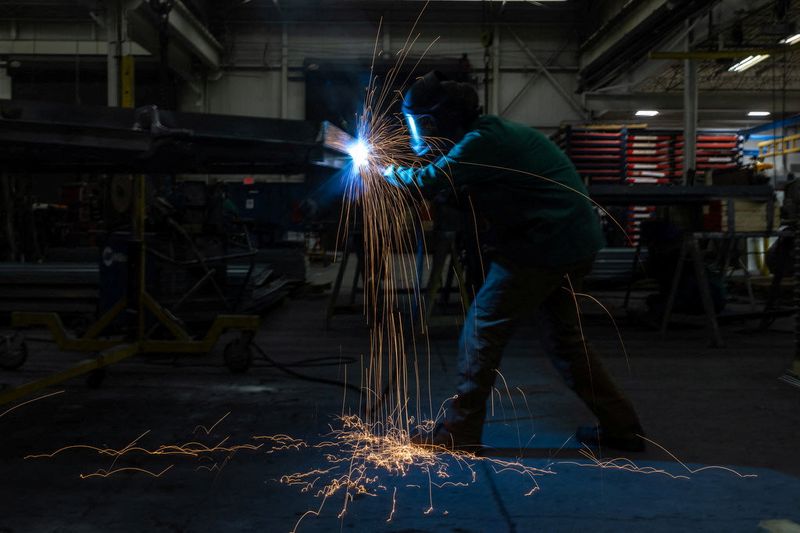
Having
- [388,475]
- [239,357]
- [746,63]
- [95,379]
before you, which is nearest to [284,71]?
[746,63]

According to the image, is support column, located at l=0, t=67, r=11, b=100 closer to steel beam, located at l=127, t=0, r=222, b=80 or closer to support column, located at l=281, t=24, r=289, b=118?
steel beam, located at l=127, t=0, r=222, b=80

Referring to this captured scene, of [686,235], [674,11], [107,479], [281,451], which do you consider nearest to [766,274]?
[674,11]

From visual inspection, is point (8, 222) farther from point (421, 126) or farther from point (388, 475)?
point (388, 475)

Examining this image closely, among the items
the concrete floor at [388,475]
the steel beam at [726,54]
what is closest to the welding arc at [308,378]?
the concrete floor at [388,475]

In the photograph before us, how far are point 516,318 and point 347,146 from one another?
136 cm

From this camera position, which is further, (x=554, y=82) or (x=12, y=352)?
(x=554, y=82)

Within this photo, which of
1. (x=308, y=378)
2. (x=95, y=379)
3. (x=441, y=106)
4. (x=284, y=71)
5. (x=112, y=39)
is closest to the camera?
(x=441, y=106)

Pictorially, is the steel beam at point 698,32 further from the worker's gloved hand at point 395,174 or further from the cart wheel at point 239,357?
the cart wheel at point 239,357

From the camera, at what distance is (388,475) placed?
2.55 m

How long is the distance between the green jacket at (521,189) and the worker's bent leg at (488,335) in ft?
0.30

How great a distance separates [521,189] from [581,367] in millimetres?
800

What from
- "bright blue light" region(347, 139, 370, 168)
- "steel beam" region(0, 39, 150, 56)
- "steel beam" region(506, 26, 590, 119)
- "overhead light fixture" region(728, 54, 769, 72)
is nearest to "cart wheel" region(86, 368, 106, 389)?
"bright blue light" region(347, 139, 370, 168)

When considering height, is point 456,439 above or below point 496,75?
below

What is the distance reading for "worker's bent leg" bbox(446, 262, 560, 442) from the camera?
269 centimetres
